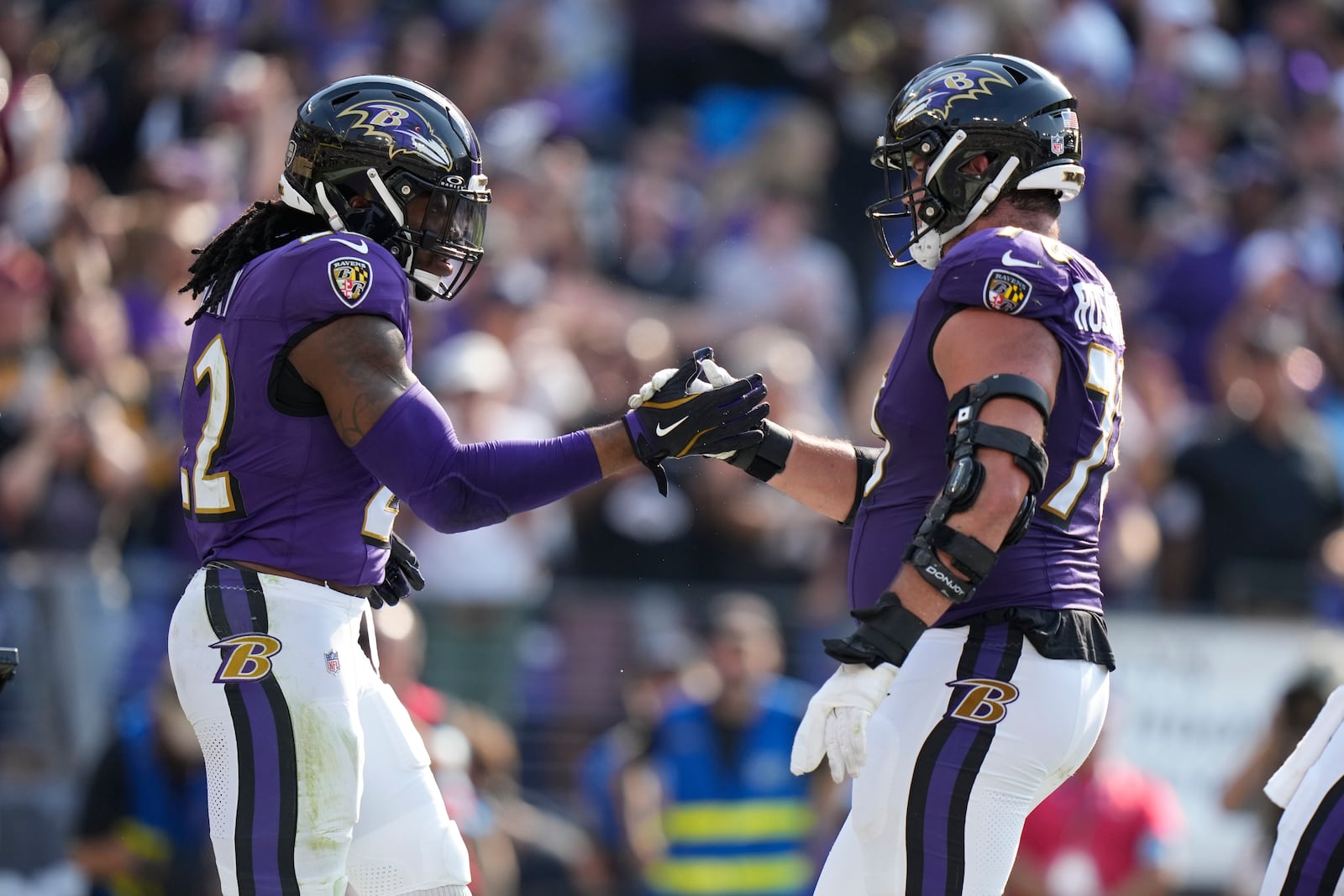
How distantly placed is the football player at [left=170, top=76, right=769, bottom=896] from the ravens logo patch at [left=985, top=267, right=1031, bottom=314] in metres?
0.76

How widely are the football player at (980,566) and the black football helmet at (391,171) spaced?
2.46 ft

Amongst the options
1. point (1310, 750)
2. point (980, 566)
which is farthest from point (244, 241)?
point (1310, 750)

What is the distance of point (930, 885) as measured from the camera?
175 inches

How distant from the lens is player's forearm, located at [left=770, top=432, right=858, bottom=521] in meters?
5.49

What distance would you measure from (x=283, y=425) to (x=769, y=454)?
1.53 m

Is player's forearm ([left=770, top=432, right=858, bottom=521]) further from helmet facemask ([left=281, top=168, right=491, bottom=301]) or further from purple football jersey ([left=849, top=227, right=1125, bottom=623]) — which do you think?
helmet facemask ([left=281, top=168, right=491, bottom=301])

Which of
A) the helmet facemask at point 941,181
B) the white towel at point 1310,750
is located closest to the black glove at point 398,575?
the helmet facemask at point 941,181

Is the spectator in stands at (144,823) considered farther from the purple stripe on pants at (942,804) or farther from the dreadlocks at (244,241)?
the purple stripe on pants at (942,804)

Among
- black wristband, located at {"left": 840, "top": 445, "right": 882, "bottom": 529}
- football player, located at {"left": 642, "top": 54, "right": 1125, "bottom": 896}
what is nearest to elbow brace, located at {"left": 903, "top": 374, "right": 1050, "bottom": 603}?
football player, located at {"left": 642, "top": 54, "right": 1125, "bottom": 896}

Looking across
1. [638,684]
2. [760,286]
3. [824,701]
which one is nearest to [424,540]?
[638,684]

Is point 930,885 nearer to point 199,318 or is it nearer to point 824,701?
point 824,701

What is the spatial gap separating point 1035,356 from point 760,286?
694cm

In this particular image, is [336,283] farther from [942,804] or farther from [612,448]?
[942,804]

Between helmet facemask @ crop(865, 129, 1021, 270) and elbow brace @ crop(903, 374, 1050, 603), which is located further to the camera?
helmet facemask @ crop(865, 129, 1021, 270)
